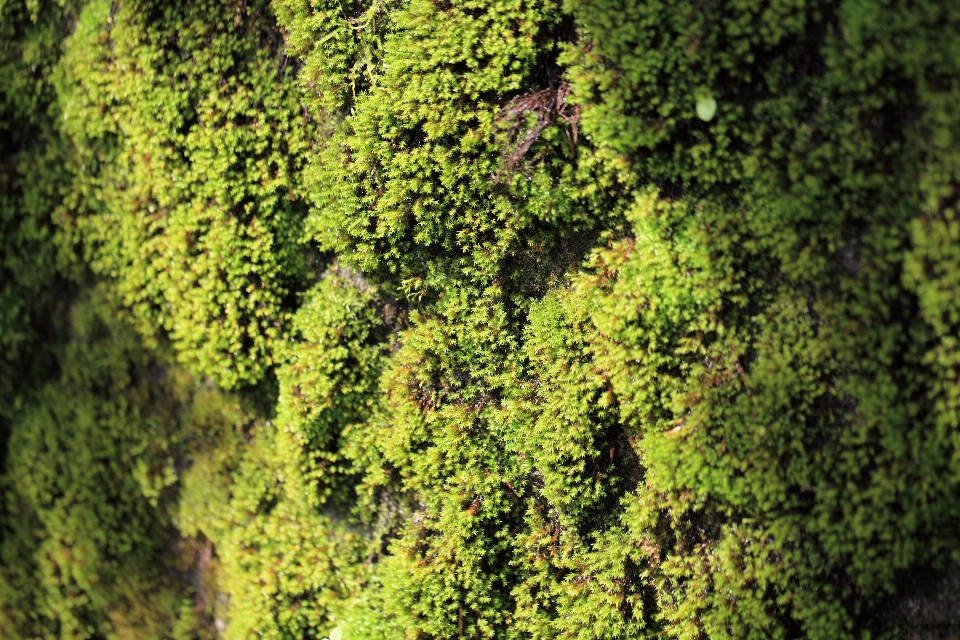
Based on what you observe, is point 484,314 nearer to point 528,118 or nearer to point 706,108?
point 528,118

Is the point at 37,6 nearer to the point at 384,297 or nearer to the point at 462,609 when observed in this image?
the point at 384,297

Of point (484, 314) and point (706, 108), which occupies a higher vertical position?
point (706, 108)

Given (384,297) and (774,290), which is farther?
(384,297)

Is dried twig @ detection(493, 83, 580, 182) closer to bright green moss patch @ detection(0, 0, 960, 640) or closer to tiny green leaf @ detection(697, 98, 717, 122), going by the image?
bright green moss patch @ detection(0, 0, 960, 640)

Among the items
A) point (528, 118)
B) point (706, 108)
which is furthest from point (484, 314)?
point (706, 108)

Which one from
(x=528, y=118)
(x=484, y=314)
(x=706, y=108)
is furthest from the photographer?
(x=484, y=314)

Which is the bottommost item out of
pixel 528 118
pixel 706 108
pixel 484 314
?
pixel 484 314

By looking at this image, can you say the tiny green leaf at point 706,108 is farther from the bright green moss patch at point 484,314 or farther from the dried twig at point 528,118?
the dried twig at point 528,118

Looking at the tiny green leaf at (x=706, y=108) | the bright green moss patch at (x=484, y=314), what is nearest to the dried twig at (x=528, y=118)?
the bright green moss patch at (x=484, y=314)

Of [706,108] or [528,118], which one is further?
[528,118]

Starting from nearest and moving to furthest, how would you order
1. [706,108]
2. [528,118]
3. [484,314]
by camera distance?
[706,108] → [528,118] → [484,314]

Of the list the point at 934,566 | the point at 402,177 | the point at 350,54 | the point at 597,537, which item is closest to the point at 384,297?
the point at 402,177
